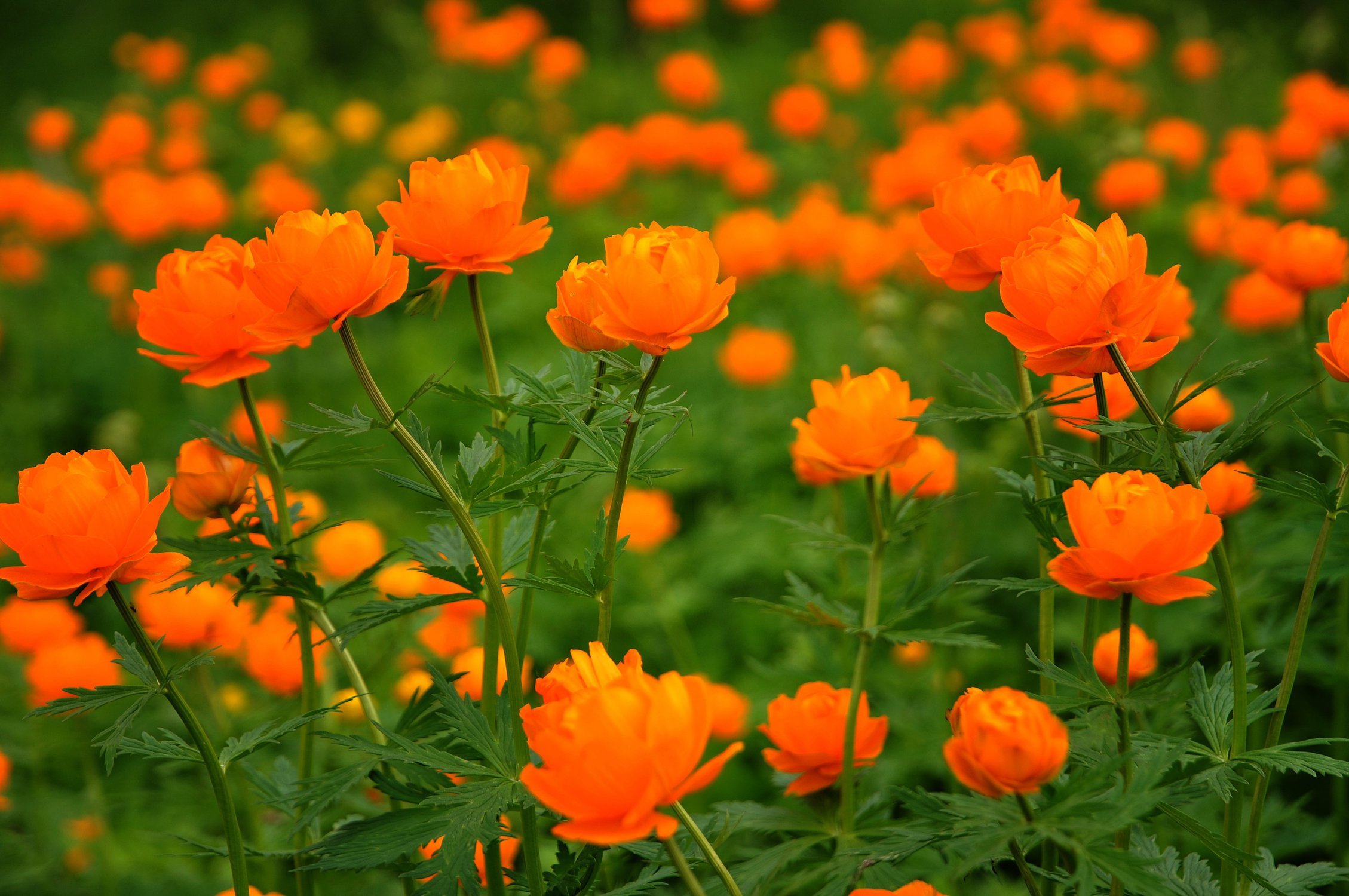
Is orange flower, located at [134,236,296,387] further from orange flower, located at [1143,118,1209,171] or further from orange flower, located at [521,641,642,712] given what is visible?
orange flower, located at [1143,118,1209,171]

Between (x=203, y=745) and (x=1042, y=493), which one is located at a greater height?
(x=1042, y=493)

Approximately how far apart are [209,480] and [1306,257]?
57.8 inches

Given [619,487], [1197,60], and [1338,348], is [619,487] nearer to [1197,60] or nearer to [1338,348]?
[1338,348]

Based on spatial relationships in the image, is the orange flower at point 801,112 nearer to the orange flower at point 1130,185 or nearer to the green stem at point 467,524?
the orange flower at point 1130,185

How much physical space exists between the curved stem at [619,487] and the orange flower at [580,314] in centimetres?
4

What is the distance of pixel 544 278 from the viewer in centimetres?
359

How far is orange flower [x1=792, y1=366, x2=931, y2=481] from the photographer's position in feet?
3.31

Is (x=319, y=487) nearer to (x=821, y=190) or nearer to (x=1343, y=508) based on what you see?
(x=821, y=190)

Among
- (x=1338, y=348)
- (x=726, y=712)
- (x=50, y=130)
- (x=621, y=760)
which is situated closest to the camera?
(x=621, y=760)

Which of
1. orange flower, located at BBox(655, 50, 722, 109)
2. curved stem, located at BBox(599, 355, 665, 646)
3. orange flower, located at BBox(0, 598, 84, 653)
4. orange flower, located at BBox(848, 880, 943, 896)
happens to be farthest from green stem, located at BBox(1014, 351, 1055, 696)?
orange flower, located at BBox(655, 50, 722, 109)

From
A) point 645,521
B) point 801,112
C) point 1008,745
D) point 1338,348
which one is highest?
point 1338,348

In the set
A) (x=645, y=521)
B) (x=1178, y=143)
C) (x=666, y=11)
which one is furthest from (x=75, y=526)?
(x=666, y=11)

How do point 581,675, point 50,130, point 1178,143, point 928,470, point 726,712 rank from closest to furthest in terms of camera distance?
point 581,675, point 928,470, point 726,712, point 1178,143, point 50,130

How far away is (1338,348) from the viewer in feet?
2.96
